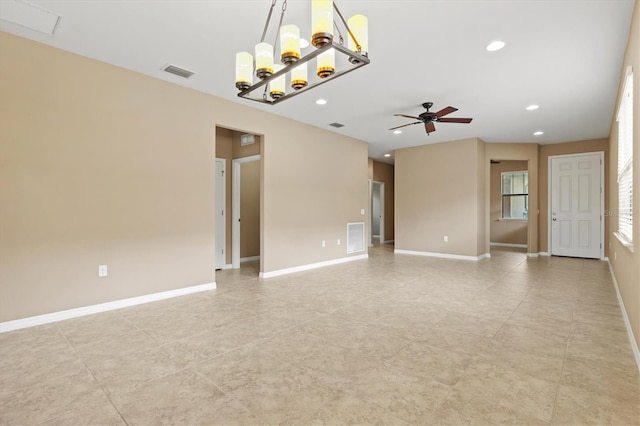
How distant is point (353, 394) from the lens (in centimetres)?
192

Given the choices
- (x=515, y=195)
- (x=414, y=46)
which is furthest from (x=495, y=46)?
(x=515, y=195)

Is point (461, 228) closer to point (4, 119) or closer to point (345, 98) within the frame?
point (345, 98)

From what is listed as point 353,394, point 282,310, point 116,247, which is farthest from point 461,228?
point 116,247

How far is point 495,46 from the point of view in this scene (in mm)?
3197

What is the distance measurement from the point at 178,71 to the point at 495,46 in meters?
3.52

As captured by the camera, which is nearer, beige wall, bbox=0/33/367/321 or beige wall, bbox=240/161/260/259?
beige wall, bbox=0/33/367/321

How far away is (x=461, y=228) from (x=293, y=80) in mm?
6085

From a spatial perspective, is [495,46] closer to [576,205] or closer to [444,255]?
[444,255]

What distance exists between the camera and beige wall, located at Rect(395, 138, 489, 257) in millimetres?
7091

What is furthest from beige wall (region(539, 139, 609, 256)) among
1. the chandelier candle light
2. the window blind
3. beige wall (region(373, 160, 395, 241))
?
the chandelier candle light

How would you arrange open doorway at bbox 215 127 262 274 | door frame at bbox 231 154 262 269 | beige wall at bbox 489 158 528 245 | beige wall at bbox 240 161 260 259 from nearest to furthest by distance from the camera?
open doorway at bbox 215 127 262 274
door frame at bbox 231 154 262 269
beige wall at bbox 240 161 260 259
beige wall at bbox 489 158 528 245

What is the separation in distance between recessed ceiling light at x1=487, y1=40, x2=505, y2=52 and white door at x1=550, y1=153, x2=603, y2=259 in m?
5.96

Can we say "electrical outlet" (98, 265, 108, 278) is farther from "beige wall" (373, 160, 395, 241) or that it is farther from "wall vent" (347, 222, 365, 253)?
"beige wall" (373, 160, 395, 241)

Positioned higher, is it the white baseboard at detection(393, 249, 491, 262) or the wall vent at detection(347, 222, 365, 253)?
the wall vent at detection(347, 222, 365, 253)
